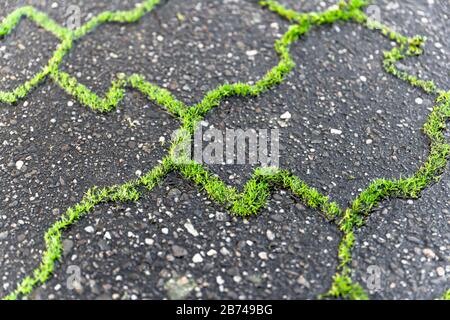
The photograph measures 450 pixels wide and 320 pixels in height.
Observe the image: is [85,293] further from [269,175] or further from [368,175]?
[368,175]

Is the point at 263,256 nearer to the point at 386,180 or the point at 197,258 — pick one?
the point at 197,258

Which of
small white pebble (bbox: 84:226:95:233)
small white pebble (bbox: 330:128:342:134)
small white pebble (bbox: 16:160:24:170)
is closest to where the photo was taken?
small white pebble (bbox: 84:226:95:233)

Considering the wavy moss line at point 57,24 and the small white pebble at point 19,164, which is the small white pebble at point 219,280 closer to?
the small white pebble at point 19,164

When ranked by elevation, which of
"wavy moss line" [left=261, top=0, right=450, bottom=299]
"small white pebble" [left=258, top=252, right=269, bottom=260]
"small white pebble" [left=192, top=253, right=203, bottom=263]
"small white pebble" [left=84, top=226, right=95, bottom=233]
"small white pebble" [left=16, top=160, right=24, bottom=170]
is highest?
"wavy moss line" [left=261, top=0, right=450, bottom=299]

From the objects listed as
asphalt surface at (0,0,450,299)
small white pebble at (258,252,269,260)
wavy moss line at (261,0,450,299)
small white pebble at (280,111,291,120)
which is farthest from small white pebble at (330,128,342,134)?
small white pebble at (258,252,269,260)

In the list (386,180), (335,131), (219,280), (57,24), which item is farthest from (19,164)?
(386,180)

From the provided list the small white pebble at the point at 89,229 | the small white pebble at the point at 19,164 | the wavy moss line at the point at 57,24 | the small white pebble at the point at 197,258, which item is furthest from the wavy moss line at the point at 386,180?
the small white pebble at the point at 19,164

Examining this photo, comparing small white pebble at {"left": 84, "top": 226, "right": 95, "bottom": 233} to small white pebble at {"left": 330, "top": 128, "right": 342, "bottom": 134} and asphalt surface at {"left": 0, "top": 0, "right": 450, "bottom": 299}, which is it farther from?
small white pebble at {"left": 330, "top": 128, "right": 342, "bottom": 134}

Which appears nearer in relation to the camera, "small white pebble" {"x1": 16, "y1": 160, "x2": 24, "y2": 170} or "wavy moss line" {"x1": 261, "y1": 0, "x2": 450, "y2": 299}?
"wavy moss line" {"x1": 261, "y1": 0, "x2": 450, "y2": 299}
